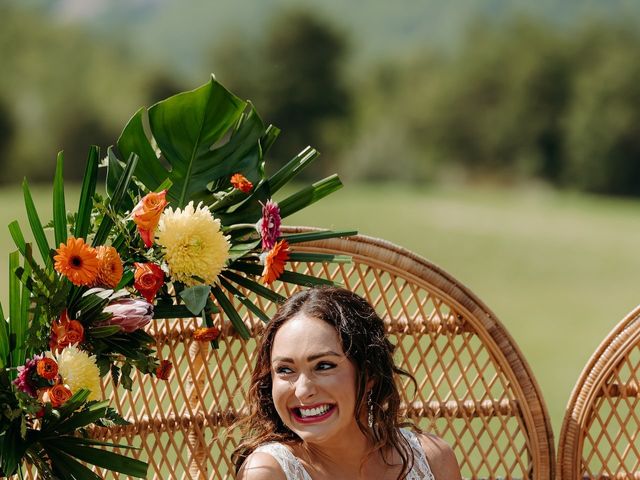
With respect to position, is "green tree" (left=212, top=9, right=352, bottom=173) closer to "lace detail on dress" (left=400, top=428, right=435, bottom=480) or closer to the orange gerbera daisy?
"lace detail on dress" (left=400, top=428, right=435, bottom=480)

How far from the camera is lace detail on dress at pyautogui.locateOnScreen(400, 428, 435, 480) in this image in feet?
5.84

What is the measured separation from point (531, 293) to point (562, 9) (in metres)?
7.71

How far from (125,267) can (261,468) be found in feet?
1.26

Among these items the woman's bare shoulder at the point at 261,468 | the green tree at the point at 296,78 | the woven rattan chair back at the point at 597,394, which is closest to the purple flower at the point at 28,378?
the woman's bare shoulder at the point at 261,468

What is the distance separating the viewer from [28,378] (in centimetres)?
148

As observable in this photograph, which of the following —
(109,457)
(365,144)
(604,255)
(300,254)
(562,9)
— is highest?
(562,9)

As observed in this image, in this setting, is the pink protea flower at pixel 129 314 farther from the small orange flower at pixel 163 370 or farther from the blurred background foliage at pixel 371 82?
the blurred background foliage at pixel 371 82

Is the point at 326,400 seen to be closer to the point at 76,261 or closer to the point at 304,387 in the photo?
the point at 304,387

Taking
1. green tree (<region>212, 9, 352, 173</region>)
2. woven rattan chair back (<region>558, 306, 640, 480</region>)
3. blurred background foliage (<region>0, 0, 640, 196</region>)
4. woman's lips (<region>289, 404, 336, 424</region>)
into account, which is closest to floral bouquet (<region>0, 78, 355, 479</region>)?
woman's lips (<region>289, 404, 336, 424</region>)

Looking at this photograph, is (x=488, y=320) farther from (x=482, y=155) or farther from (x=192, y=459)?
(x=482, y=155)

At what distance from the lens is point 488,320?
2.08 meters

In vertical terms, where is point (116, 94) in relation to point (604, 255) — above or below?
above

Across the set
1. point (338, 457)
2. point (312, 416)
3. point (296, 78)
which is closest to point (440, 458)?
point (338, 457)

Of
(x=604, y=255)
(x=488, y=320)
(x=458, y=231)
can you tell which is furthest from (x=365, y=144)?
(x=488, y=320)
